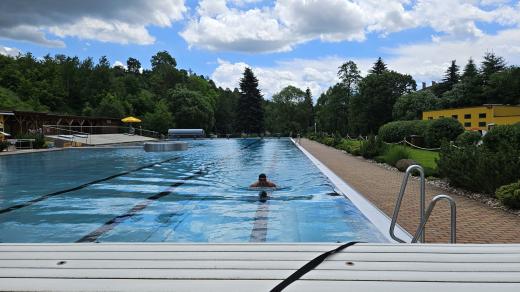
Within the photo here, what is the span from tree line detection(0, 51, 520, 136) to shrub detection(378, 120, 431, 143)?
1775 centimetres

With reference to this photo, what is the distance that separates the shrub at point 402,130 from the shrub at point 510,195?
1830cm

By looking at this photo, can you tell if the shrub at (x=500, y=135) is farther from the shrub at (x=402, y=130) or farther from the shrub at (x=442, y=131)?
the shrub at (x=402, y=130)

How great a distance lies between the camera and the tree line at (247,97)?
49938mm

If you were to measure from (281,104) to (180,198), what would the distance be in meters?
72.3

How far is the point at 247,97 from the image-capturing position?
6719cm

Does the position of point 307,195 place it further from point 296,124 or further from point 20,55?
point 20,55

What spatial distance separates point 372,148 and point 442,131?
5570mm

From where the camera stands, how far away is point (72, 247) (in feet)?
8.71

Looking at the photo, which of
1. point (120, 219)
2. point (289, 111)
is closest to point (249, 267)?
point (120, 219)

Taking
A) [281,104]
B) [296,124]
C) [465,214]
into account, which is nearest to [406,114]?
[296,124]

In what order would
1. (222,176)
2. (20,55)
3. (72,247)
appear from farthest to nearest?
(20,55), (222,176), (72,247)

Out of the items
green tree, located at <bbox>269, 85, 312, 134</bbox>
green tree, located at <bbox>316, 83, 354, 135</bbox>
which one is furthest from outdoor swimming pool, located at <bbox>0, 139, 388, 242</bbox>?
green tree, located at <bbox>269, 85, 312, 134</bbox>

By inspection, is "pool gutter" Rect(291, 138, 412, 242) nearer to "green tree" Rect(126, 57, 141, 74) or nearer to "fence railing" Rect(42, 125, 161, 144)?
"fence railing" Rect(42, 125, 161, 144)

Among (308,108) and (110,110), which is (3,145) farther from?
(308,108)
